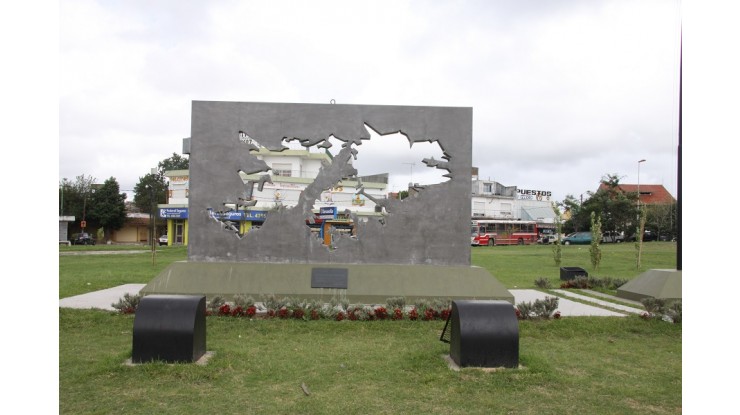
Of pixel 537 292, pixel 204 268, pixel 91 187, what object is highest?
pixel 91 187

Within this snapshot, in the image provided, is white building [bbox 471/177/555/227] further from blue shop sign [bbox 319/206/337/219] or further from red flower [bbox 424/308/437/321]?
red flower [bbox 424/308/437/321]

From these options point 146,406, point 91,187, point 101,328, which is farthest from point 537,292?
point 91,187

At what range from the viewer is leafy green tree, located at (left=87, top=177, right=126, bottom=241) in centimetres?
5247

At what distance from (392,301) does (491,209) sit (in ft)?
168

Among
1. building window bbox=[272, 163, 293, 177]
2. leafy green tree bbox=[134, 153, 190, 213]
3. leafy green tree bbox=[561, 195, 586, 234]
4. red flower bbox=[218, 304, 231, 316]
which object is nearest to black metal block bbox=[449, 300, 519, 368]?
red flower bbox=[218, 304, 231, 316]

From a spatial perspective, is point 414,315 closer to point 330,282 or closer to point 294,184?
point 330,282

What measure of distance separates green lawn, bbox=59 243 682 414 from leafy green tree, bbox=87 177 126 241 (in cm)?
4608

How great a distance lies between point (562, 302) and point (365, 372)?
833 centimetres

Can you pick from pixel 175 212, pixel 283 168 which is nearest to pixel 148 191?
pixel 175 212

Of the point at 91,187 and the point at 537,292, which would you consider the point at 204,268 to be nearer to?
the point at 537,292

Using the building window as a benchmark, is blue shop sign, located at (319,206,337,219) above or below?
below

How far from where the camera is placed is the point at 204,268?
12523 millimetres

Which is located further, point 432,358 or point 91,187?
point 91,187

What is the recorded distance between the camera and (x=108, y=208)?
173ft
